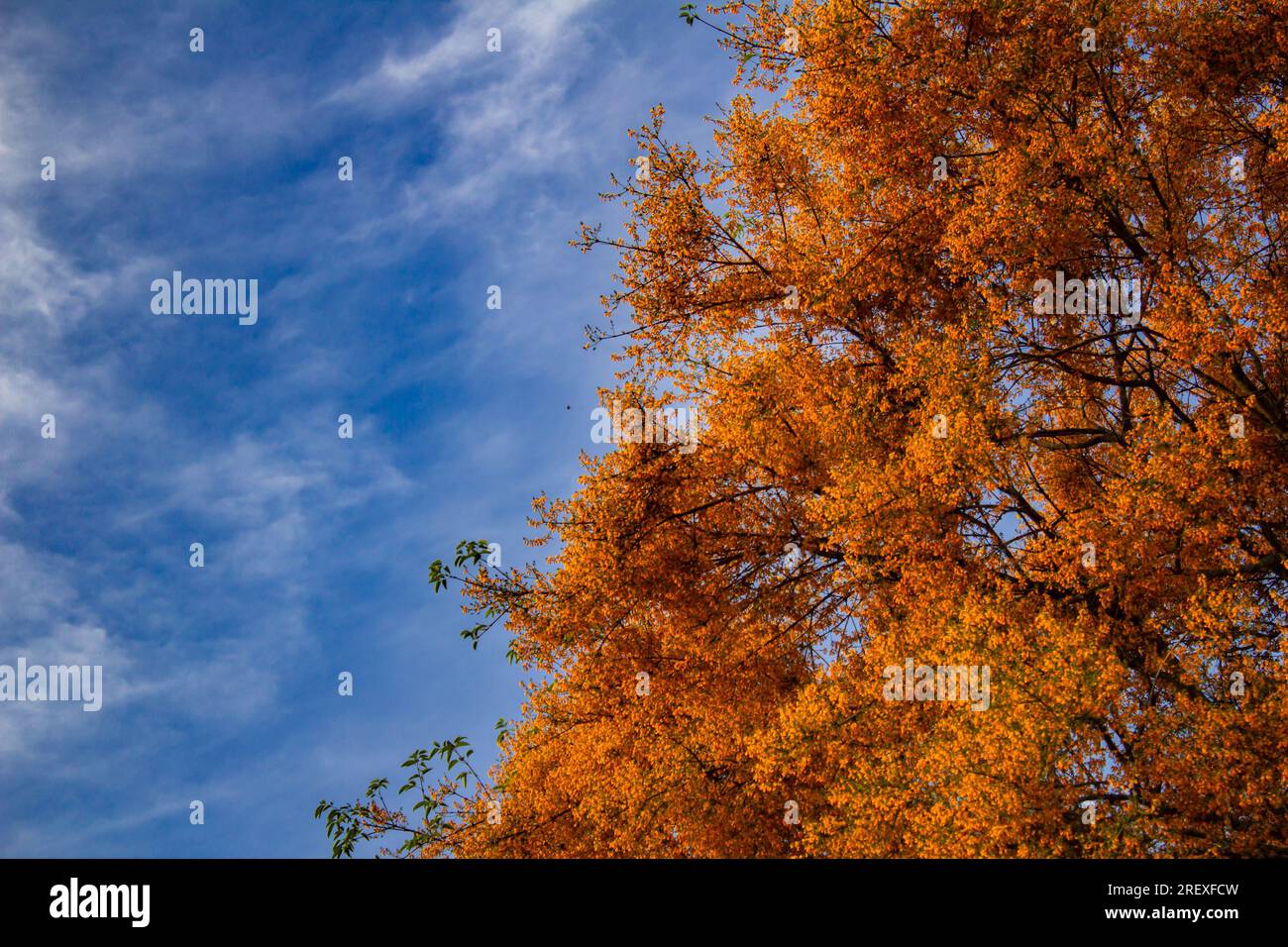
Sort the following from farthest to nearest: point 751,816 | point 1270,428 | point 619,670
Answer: point 619,670 → point 751,816 → point 1270,428

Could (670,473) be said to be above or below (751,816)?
above

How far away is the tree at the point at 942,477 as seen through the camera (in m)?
11.1

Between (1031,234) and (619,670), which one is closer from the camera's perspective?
(1031,234)

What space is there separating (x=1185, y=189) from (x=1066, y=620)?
704 cm

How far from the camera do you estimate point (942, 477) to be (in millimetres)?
12562

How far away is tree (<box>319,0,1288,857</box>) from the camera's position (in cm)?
1109

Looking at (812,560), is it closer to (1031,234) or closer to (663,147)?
(1031,234)

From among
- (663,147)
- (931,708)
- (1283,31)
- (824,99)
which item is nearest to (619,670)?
(931,708)

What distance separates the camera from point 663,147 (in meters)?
16.6

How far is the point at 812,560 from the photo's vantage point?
16656 millimetres
